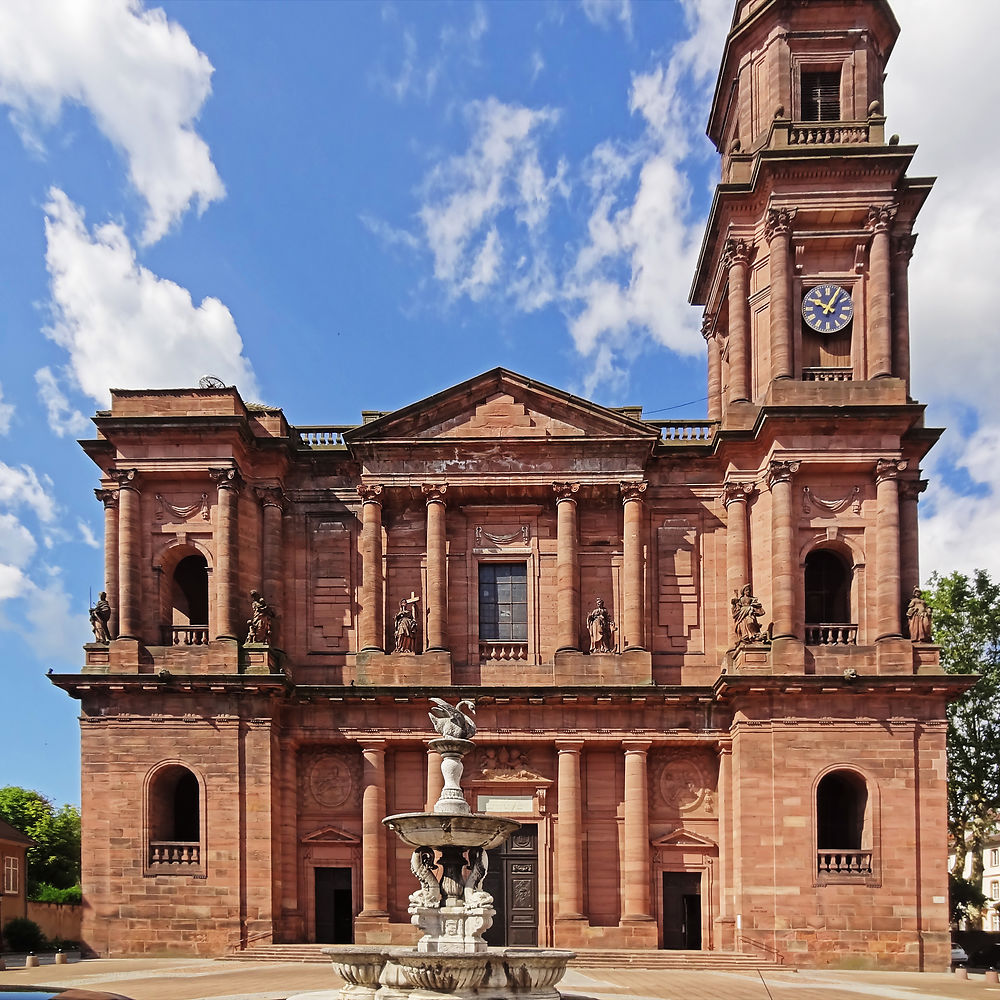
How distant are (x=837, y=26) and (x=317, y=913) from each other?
105ft

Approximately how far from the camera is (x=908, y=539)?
3256cm

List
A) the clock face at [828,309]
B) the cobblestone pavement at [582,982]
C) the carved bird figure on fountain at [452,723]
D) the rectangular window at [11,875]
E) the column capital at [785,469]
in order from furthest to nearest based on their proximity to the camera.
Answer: the rectangular window at [11,875]
the clock face at [828,309]
the column capital at [785,469]
the cobblestone pavement at [582,982]
the carved bird figure on fountain at [452,723]

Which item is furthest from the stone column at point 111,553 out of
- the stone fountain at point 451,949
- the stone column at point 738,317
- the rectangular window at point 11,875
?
the stone column at point 738,317

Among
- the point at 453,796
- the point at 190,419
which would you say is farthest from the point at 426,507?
the point at 453,796

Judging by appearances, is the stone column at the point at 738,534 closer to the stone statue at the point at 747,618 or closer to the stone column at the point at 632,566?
the stone statue at the point at 747,618

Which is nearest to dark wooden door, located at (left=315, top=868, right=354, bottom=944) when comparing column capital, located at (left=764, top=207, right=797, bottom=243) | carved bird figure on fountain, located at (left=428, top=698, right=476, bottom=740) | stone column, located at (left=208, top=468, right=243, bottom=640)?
stone column, located at (left=208, top=468, right=243, bottom=640)

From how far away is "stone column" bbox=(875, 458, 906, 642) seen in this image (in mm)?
31359

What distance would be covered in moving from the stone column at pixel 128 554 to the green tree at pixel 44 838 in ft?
95.9

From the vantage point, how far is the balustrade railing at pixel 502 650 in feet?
113

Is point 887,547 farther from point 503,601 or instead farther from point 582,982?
point 582,982

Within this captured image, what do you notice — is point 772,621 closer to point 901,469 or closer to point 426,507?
point 901,469

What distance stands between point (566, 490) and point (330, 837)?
1269cm

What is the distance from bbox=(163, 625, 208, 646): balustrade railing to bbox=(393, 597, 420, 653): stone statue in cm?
568

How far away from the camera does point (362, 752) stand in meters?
33.5
